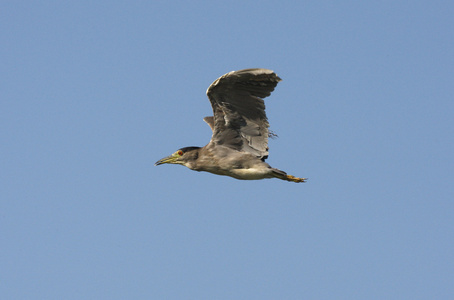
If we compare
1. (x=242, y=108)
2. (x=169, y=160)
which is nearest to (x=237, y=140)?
(x=242, y=108)

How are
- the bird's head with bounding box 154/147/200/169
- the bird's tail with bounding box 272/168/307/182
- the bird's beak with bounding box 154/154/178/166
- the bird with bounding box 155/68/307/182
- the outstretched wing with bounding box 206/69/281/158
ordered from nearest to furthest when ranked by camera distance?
the outstretched wing with bounding box 206/69/281/158 → the bird with bounding box 155/68/307/182 → the bird's tail with bounding box 272/168/307/182 → the bird's head with bounding box 154/147/200/169 → the bird's beak with bounding box 154/154/178/166

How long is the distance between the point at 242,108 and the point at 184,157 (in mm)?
2056

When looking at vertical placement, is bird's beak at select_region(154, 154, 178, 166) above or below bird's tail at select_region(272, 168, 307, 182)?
above

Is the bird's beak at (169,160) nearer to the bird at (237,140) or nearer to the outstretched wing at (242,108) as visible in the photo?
the bird at (237,140)

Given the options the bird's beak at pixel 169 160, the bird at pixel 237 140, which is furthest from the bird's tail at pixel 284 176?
the bird's beak at pixel 169 160

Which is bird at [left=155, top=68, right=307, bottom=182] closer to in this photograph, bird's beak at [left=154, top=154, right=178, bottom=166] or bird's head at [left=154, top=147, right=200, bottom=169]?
bird's head at [left=154, top=147, right=200, bottom=169]

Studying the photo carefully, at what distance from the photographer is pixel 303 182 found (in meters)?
17.5

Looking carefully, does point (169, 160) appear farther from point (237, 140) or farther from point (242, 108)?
point (242, 108)

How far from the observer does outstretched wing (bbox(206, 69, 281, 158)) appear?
15.5 metres

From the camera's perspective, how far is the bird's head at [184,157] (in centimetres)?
1725

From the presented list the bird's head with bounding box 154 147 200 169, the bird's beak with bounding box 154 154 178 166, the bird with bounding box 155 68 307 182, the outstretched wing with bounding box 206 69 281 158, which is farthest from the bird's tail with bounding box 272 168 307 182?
the bird's beak with bounding box 154 154 178 166

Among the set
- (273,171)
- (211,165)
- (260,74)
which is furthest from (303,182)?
(260,74)

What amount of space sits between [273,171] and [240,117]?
1.45 meters

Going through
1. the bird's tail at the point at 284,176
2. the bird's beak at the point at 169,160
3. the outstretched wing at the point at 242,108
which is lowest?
the bird's tail at the point at 284,176
